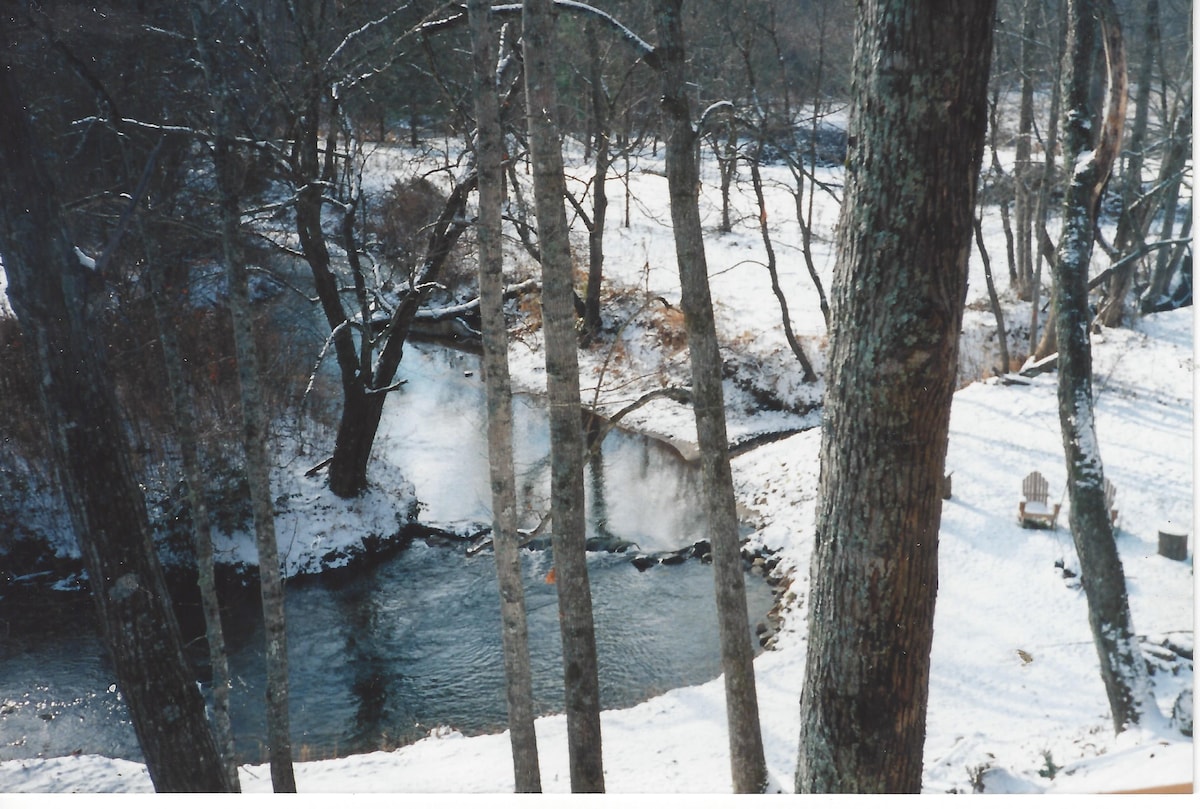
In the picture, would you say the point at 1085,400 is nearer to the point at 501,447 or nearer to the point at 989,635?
the point at 989,635

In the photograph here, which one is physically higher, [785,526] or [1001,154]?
[1001,154]

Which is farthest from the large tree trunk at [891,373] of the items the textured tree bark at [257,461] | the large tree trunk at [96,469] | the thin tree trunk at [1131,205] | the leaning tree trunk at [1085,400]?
the thin tree trunk at [1131,205]

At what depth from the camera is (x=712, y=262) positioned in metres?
14.7

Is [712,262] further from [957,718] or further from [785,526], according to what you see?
[957,718]

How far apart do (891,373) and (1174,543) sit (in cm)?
498

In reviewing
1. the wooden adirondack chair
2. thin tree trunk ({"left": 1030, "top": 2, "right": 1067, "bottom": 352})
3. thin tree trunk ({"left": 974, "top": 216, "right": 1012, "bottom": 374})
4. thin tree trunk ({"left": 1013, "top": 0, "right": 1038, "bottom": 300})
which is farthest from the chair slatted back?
thin tree trunk ({"left": 1013, "top": 0, "right": 1038, "bottom": 300})

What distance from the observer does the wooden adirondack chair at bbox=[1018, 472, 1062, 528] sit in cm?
754

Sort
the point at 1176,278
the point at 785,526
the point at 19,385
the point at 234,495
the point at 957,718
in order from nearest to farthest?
the point at 19,385
the point at 957,718
the point at 1176,278
the point at 234,495
the point at 785,526

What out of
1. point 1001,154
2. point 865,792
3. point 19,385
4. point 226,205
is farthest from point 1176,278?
point 19,385

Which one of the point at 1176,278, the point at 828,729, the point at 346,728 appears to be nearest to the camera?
the point at 828,729

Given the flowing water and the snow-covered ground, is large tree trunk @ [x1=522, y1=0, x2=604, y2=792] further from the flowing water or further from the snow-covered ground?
the flowing water

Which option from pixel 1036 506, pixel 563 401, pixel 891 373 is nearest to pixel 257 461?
pixel 563 401

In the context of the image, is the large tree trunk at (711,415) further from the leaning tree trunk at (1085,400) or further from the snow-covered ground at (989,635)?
the leaning tree trunk at (1085,400)

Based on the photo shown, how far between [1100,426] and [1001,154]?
21.6 feet
